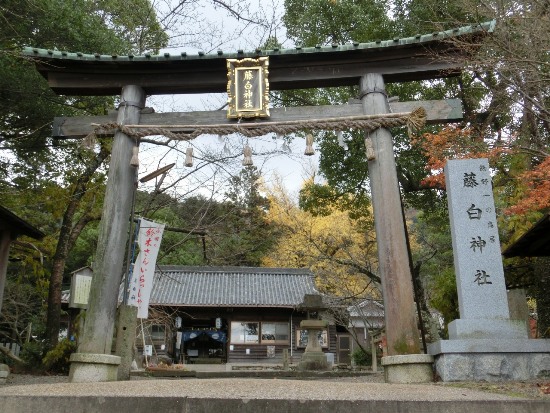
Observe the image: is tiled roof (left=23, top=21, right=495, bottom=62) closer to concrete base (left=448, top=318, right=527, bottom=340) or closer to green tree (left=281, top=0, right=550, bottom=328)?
green tree (left=281, top=0, right=550, bottom=328)

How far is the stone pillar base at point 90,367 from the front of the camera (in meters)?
6.93

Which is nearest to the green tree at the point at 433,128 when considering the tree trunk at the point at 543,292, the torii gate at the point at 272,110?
the tree trunk at the point at 543,292

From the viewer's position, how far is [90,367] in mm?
6977

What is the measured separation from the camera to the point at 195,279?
2722cm

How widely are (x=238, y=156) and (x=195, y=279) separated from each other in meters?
17.3

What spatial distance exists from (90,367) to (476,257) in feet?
18.0

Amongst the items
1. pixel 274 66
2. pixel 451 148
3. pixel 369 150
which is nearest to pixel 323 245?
pixel 451 148

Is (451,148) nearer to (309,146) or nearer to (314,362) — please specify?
(309,146)

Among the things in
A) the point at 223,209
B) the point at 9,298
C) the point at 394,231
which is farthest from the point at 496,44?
the point at 9,298

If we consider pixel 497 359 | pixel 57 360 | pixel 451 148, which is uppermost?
pixel 451 148

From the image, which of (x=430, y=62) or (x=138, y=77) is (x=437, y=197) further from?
(x=138, y=77)

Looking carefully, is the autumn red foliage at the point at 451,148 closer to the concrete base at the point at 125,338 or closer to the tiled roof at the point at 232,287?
the concrete base at the point at 125,338

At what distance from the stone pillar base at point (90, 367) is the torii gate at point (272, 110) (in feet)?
0.05

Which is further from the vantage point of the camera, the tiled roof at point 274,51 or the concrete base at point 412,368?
the tiled roof at point 274,51
